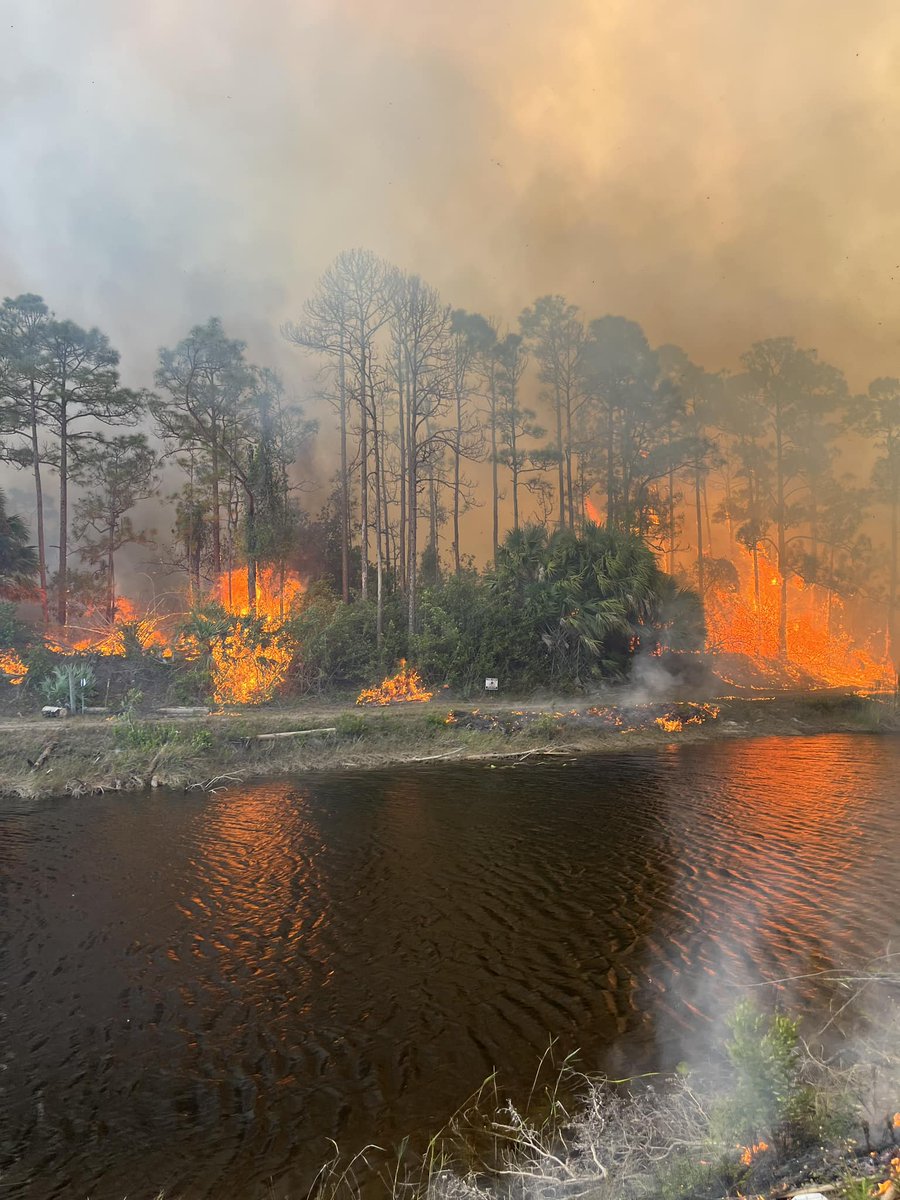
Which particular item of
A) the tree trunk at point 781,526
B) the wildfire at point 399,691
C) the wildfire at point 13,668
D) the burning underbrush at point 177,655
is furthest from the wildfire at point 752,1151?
the tree trunk at point 781,526

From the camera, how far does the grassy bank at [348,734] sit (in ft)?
64.9

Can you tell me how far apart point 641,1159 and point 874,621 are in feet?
174

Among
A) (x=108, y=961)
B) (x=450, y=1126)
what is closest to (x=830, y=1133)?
(x=450, y=1126)

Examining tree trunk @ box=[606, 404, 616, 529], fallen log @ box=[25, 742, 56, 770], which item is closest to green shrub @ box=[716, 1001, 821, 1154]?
fallen log @ box=[25, 742, 56, 770]

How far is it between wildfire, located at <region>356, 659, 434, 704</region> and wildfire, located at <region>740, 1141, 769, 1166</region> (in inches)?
987

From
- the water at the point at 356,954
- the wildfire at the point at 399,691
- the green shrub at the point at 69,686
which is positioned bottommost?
the water at the point at 356,954

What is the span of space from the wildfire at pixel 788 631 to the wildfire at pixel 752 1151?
3342cm

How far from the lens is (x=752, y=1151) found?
4.29 meters

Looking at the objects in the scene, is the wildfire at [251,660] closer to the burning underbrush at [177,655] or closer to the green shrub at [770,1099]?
the burning underbrush at [177,655]

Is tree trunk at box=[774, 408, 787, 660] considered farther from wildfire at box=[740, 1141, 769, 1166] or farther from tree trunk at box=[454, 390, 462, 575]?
wildfire at box=[740, 1141, 769, 1166]

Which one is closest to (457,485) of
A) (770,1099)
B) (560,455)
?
(560,455)

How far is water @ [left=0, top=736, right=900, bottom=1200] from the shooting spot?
18.9 ft

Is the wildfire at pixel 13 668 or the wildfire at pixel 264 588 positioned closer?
the wildfire at pixel 13 668

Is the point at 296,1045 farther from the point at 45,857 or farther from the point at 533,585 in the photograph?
the point at 533,585
